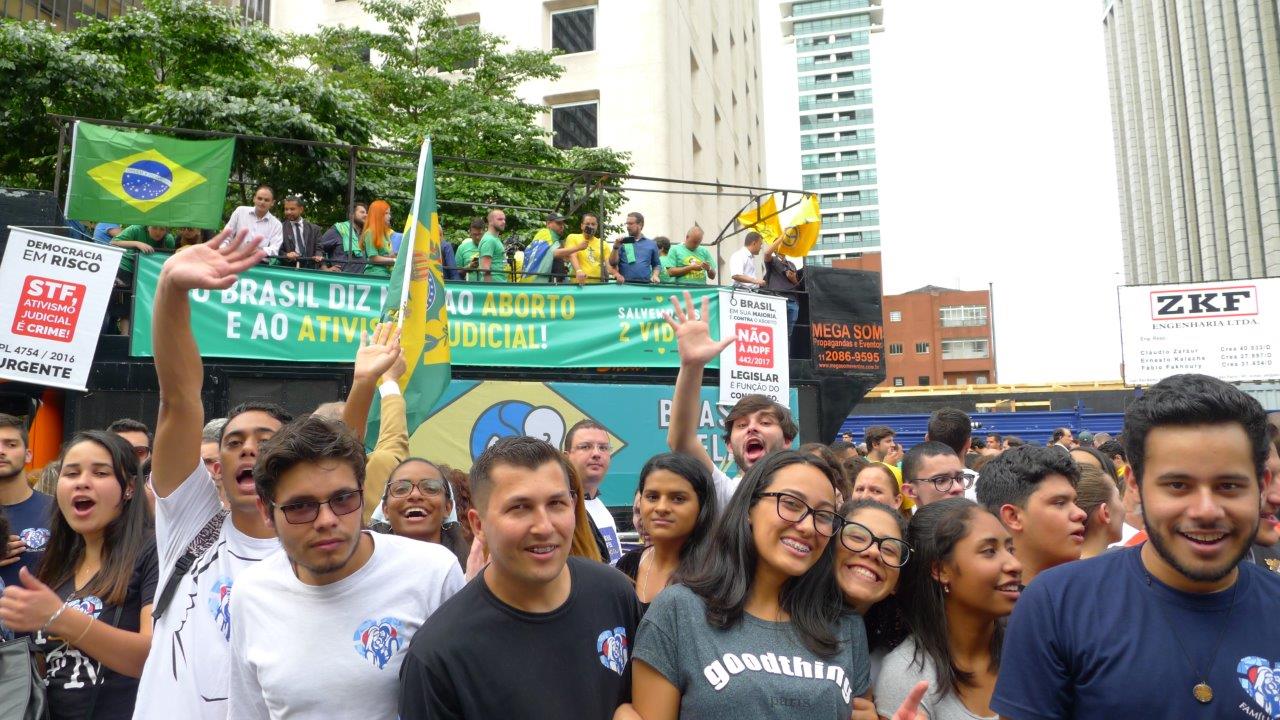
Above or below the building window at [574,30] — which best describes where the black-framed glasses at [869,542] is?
below

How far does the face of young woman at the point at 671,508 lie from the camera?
140 inches

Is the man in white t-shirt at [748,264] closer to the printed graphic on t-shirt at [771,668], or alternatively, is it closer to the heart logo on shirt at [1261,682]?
the printed graphic on t-shirt at [771,668]

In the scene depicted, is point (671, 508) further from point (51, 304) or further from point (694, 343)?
point (51, 304)

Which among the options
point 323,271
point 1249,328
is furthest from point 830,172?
point 323,271

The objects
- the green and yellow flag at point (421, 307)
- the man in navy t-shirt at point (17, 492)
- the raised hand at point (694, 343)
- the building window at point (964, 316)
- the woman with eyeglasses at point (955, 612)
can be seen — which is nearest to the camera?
the woman with eyeglasses at point (955, 612)

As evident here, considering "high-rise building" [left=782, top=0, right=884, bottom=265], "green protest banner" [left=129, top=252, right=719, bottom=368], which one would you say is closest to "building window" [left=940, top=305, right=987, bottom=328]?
"high-rise building" [left=782, top=0, right=884, bottom=265]

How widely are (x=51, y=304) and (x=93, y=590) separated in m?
6.05

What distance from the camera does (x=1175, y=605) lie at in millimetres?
2082

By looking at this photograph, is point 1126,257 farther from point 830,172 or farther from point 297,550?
point 297,550

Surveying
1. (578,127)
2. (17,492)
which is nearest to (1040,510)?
(17,492)

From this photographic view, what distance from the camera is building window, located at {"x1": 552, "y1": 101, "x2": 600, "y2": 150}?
26.1 meters

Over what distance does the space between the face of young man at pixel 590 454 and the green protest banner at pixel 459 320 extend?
4810 millimetres

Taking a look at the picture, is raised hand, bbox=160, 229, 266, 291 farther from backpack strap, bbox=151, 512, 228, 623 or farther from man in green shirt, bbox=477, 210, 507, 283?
man in green shirt, bbox=477, 210, 507, 283

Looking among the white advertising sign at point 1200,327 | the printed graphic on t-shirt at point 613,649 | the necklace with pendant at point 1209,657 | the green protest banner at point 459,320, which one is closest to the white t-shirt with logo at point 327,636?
the printed graphic on t-shirt at point 613,649
